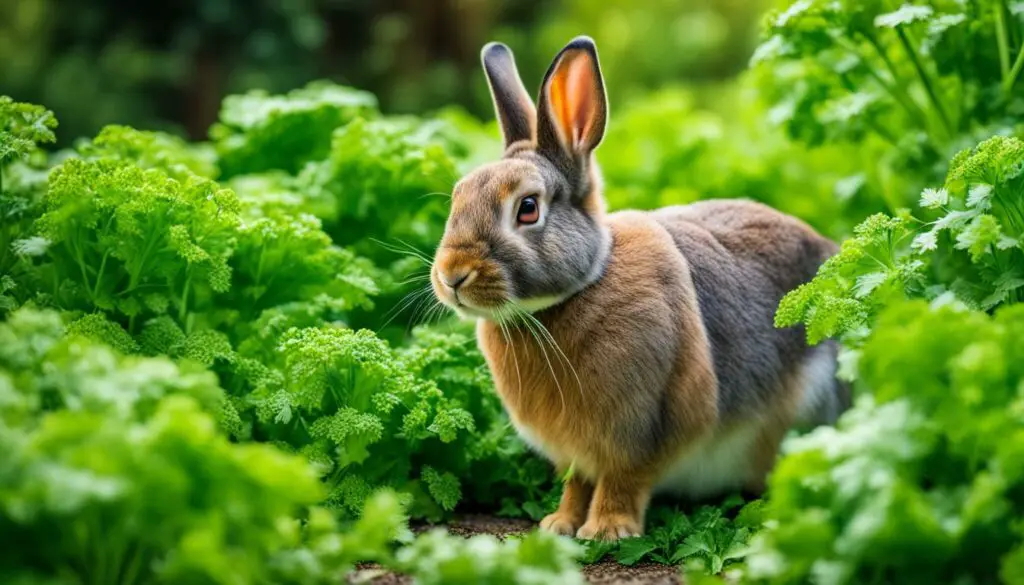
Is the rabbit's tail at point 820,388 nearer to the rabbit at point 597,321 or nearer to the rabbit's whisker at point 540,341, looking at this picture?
the rabbit at point 597,321

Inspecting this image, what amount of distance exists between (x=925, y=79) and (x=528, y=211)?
75.4 inches

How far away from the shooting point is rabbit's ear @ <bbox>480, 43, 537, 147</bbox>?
367 cm

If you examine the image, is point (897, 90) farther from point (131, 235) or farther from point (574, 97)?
point (131, 235)

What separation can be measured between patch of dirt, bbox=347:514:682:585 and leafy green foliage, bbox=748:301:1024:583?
2.41 ft

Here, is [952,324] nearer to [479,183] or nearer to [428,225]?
[479,183]

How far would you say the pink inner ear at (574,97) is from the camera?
3.49 m

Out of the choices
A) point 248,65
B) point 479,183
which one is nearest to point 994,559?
point 479,183

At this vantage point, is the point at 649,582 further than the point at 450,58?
No

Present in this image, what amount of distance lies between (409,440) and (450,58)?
8407mm

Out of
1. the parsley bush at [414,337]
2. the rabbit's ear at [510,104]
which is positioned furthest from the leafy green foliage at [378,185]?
the rabbit's ear at [510,104]

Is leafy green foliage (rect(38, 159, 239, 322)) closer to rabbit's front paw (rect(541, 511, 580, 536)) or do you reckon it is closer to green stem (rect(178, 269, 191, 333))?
green stem (rect(178, 269, 191, 333))

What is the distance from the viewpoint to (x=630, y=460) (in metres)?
3.46

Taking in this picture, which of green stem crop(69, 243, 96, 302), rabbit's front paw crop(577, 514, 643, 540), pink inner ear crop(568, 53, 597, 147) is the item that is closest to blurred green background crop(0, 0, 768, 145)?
green stem crop(69, 243, 96, 302)

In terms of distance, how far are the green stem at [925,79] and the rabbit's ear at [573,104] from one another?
1266 millimetres
